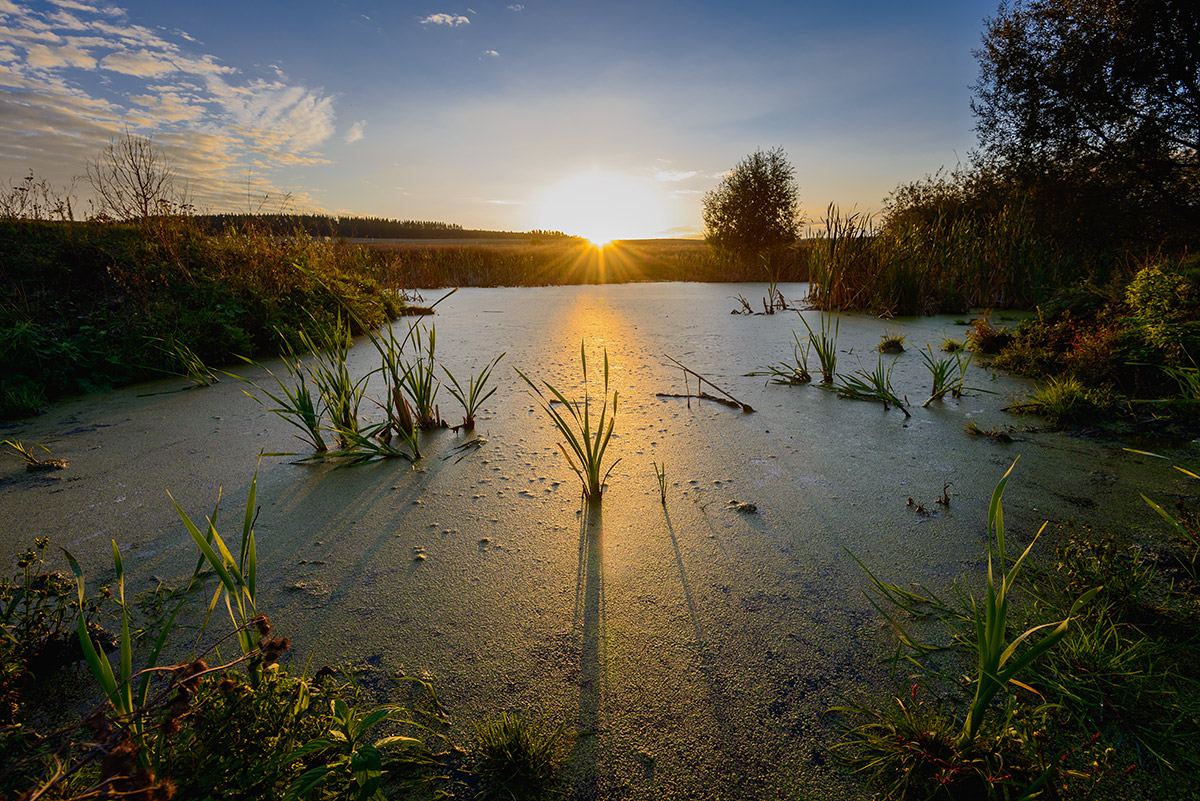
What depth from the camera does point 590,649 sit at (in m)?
1.00

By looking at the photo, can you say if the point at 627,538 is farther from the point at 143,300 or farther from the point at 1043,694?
the point at 143,300

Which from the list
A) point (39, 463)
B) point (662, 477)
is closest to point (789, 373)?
point (662, 477)

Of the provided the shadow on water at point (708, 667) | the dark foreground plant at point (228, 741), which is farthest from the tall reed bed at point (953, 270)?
the dark foreground plant at point (228, 741)

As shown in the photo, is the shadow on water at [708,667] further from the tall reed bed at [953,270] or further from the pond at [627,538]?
the tall reed bed at [953,270]

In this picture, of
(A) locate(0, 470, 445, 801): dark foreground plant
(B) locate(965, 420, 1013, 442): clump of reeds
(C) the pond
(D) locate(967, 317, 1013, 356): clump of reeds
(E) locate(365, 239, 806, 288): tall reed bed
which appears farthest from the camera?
(E) locate(365, 239, 806, 288): tall reed bed

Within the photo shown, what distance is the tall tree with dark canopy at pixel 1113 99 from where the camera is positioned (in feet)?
20.2

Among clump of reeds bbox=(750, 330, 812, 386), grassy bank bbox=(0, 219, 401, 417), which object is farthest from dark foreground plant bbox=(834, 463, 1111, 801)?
grassy bank bbox=(0, 219, 401, 417)

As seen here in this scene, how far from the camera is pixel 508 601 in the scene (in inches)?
45.3

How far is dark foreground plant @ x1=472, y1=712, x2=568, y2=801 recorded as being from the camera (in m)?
0.74

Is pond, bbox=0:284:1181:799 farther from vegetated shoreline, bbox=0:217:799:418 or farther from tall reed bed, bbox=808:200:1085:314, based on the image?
tall reed bed, bbox=808:200:1085:314

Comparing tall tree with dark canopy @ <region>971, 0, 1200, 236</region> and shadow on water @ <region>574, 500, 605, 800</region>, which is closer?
shadow on water @ <region>574, 500, 605, 800</region>

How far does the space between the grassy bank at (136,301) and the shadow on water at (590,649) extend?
2088mm

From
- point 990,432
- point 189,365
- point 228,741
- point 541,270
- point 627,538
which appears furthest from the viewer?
point 541,270

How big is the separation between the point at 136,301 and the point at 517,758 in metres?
4.45
